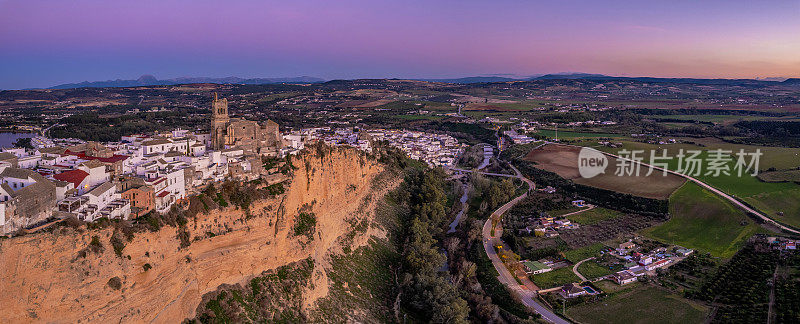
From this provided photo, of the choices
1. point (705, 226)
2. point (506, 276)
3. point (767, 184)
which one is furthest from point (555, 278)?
point (767, 184)

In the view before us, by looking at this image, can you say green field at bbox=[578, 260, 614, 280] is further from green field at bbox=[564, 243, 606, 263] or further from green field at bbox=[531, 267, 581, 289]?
green field at bbox=[564, 243, 606, 263]

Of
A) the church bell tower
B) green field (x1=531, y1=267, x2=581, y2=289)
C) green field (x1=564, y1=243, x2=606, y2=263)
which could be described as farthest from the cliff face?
green field (x1=564, y1=243, x2=606, y2=263)

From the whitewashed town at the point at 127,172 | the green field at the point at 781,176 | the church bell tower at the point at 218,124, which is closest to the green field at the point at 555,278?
the whitewashed town at the point at 127,172

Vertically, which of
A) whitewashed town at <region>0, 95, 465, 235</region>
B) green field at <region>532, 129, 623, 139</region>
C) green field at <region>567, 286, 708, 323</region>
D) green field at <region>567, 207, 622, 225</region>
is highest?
whitewashed town at <region>0, 95, 465, 235</region>

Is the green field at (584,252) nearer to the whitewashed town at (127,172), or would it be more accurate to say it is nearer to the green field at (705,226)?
the green field at (705,226)

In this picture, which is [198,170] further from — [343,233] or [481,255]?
[481,255]

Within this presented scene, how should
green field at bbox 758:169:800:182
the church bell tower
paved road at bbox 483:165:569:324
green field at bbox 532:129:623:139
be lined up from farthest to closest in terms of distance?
1. green field at bbox 532:129:623:139
2. green field at bbox 758:169:800:182
3. the church bell tower
4. paved road at bbox 483:165:569:324
